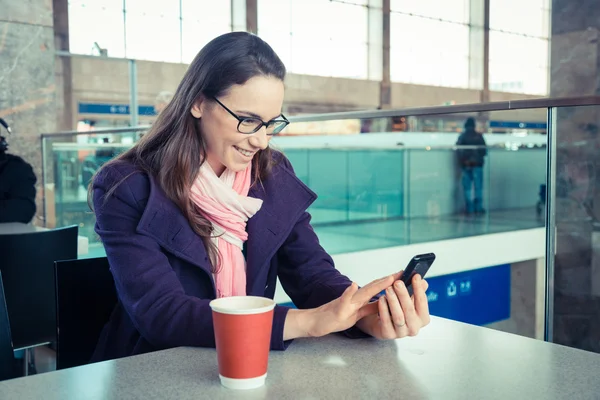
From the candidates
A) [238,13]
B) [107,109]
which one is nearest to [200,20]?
[238,13]

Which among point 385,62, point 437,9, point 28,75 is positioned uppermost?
point 437,9

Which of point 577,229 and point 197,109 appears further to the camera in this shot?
point 577,229

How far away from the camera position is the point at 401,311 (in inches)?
38.7

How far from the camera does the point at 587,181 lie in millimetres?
2449

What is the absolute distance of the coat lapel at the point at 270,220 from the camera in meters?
1.29

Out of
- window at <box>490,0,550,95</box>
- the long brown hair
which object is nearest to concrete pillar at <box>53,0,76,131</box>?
the long brown hair

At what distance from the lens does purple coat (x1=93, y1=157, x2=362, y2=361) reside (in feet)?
3.49

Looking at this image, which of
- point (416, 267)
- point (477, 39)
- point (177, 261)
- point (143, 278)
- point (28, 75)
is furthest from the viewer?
point (477, 39)

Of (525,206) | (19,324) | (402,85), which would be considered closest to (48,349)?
(19,324)

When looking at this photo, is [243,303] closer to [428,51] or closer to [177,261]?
[177,261]

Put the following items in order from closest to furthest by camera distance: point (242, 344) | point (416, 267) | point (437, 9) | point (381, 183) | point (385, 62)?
point (242, 344) < point (416, 267) < point (381, 183) < point (385, 62) < point (437, 9)

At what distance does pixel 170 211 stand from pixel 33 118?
5.33 meters

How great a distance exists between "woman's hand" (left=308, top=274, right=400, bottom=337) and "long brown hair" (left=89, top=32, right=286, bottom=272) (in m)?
0.33

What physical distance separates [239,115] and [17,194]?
8.91 ft
